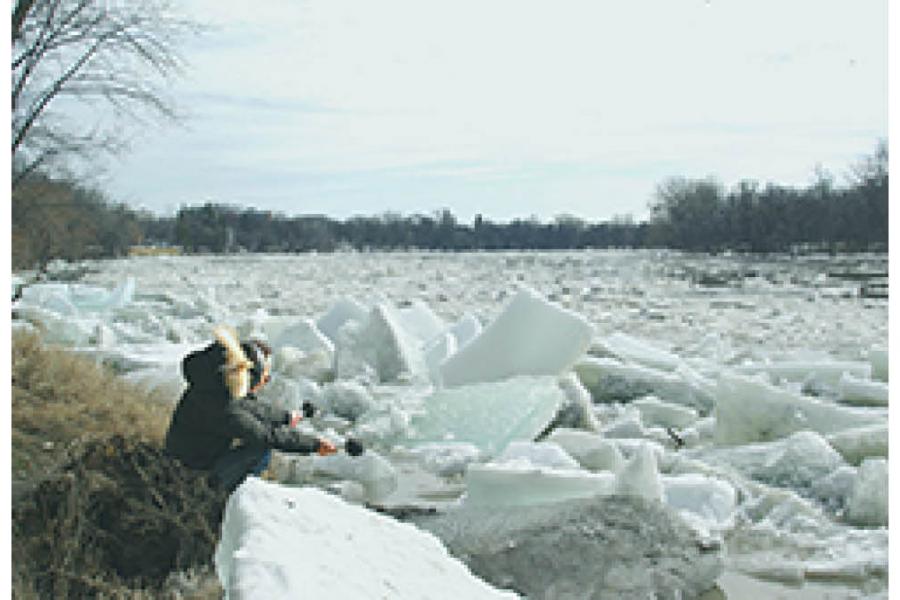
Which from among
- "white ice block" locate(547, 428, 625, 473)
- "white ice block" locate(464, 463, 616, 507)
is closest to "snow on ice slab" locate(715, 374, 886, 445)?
"white ice block" locate(547, 428, 625, 473)

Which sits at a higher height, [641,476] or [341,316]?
[341,316]

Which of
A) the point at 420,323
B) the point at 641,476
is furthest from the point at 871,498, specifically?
the point at 420,323

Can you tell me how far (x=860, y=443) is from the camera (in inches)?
184

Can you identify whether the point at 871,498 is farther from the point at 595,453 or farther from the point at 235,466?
the point at 235,466

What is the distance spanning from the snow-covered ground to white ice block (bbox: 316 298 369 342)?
2 centimetres

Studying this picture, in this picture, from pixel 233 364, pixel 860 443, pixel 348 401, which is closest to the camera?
pixel 233 364

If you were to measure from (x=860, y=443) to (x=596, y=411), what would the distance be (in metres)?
1.84

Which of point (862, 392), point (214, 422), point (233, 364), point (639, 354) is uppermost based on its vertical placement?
point (233, 364)

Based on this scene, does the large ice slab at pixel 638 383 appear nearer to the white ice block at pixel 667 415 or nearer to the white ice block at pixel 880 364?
the white ice block at pixel 667 415

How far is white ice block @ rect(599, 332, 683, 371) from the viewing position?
25.2 feet

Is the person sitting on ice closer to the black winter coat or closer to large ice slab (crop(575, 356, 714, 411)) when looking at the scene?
the black winter coat

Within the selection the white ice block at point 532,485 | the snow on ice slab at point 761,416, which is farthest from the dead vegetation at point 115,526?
the snow on ice slab at point 761,416

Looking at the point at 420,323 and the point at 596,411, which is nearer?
the point at 596,411

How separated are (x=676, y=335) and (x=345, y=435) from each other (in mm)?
6691
